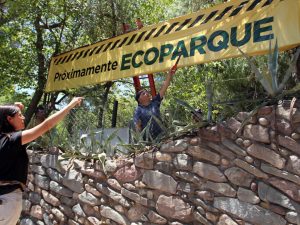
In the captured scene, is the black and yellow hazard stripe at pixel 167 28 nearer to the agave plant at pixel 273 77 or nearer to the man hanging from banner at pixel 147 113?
the man hanging from banner at pixel 147 113

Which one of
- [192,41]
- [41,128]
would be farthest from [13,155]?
[192,41]

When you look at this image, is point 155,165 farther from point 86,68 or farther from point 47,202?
point 86,68

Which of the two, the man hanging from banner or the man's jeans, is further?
the man hanging from banner

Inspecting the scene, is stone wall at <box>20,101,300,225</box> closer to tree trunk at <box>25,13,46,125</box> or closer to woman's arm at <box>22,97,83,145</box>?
woman's arm at <box>22,97,83,145</box>

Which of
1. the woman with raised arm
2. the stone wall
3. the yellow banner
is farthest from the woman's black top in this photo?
the yellow banner

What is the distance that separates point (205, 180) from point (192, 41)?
253 centimetres

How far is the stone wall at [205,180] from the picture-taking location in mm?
2904

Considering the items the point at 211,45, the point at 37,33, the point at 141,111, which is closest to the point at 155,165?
the point at 141,111

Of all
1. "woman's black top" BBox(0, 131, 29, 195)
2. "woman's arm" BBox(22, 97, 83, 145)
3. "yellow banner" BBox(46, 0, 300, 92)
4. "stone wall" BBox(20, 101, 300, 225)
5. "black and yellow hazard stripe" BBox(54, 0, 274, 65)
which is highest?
"black and yellow hazard stripe" BBox(54, 0, 274, 65)

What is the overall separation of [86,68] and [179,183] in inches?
158

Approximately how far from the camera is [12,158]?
9.63ft

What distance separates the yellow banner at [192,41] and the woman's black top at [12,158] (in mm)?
2940

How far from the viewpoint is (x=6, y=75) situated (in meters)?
9.97

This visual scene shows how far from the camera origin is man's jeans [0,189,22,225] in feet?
9.62
